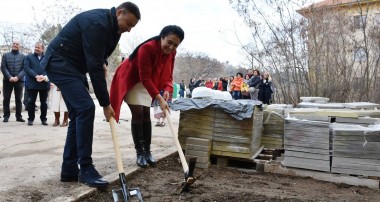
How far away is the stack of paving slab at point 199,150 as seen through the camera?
4711mm

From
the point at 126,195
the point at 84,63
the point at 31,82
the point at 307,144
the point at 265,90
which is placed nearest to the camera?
the point at 126,195

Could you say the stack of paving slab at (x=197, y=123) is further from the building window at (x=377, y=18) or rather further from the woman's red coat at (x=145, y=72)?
the building window at (x=377, y=18)

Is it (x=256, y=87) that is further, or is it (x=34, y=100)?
(x=256, y=87)

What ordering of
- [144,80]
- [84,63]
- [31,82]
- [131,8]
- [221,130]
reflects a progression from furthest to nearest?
[31,82]
[221,130]
[144,80]
[84,63]
[131,8]

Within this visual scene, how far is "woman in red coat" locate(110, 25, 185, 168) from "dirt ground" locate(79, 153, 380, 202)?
0.37 meters

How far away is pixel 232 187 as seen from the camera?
3.86 metres

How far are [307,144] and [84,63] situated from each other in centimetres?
275

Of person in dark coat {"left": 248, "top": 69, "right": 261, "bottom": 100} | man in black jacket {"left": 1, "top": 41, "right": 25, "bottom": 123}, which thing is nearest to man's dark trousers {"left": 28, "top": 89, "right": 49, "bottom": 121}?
man in black jacket {"left": 1, "top": 41, "right": 25, "bottom": 123}

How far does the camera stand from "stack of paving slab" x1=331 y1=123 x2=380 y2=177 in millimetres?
4180

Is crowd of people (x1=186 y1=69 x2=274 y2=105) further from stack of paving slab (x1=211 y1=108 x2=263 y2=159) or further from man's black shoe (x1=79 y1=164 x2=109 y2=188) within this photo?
man's black shoe (x1=79 y1=164 x2=109 y2=188)

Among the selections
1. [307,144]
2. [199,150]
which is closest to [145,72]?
[199,150]

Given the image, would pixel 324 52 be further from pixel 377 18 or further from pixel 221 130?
pixel 221 130

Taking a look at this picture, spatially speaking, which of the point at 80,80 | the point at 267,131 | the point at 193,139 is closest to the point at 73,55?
the point at 80,80

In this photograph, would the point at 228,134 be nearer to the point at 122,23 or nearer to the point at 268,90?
the point at 122,23
